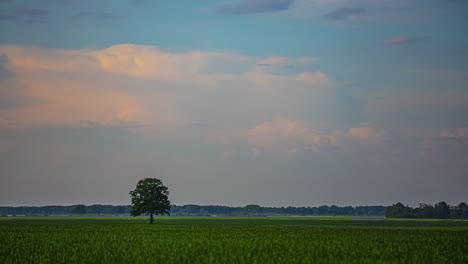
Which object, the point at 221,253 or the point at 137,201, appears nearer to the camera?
the point at 221,253

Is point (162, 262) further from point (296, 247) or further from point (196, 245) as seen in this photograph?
point (296, 247)

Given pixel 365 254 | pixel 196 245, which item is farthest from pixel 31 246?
pixel 365 254

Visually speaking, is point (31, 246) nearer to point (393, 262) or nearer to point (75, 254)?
point (75, 254)

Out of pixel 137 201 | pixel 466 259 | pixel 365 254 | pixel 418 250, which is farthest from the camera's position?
pixel 137 201

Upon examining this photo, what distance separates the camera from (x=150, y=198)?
10538 centimetres

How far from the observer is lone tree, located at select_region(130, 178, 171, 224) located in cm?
10488

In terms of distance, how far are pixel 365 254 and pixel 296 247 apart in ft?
21.4

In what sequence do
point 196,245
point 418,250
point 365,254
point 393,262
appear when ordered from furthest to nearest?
point 196,245 → point 418,250 → point 365,254 → point 393,262

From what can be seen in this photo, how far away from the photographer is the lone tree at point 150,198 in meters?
105

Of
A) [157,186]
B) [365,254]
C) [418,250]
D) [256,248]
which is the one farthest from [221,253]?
[157,186]

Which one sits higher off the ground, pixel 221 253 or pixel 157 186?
pixel 157 186

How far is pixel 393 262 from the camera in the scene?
105ft

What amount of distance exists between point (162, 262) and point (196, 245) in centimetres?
1036

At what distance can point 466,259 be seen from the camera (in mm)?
34219
